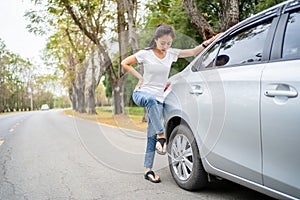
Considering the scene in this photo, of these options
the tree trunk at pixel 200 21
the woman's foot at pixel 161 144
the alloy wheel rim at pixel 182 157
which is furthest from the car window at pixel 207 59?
the tree trunk at pixel 200 21

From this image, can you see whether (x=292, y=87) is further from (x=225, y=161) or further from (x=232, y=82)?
(x=225, y=161)

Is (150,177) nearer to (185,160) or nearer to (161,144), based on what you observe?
(161,144)

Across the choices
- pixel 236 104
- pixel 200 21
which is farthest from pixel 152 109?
pixel 200 21

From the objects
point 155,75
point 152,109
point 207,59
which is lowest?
point 152,109

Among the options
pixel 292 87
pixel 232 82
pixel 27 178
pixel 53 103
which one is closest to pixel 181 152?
pixel 232 82

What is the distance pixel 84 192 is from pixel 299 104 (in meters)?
2.65

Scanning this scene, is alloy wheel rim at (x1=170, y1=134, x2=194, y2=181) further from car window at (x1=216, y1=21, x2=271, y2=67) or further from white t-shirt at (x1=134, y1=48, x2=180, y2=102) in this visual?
car window at (x1=216, y1=21, x2=271, y2=67)

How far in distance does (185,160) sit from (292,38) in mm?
1764

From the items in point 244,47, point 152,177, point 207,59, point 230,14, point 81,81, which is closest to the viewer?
point 244,47

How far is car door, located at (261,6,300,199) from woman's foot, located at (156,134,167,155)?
1.60 metres

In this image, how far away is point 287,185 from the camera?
7.06 feet

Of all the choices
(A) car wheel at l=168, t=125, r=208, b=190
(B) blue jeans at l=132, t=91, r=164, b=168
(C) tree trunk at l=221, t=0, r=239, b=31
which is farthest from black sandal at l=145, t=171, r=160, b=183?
(C) tree trunk at l=221, t=0, r=239, b=31

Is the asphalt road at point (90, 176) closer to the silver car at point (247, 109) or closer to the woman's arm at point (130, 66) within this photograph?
the silver car at point (247, 109)

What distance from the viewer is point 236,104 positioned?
104 inches
